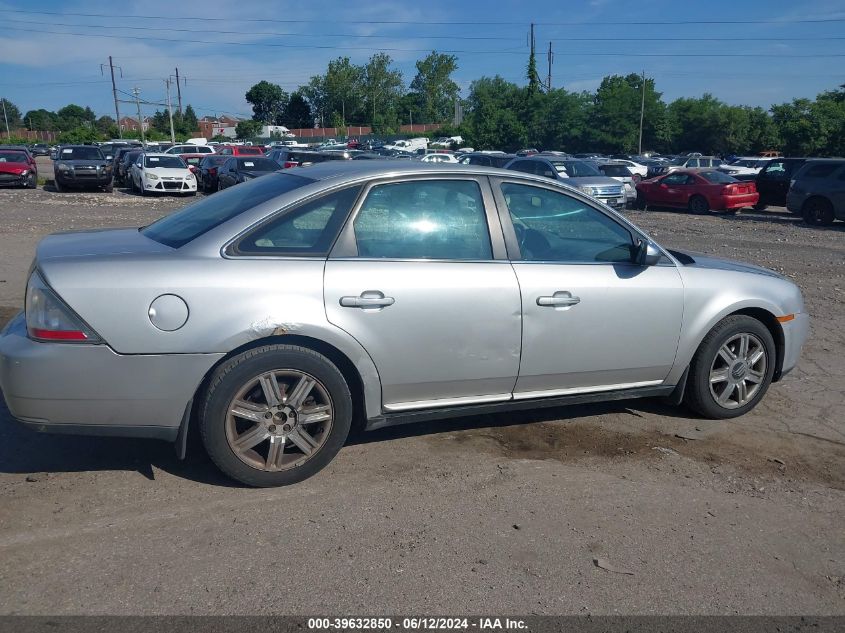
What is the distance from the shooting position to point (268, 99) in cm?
13162

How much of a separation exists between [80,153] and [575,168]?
56.0 ft

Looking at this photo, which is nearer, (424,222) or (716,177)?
(424,222)

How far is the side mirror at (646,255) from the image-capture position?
4.86m

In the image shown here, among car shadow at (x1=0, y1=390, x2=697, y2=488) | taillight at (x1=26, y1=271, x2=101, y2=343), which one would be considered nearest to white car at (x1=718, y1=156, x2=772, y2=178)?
car shadow at (x1=0, y1=390, x2=697, y2=488)

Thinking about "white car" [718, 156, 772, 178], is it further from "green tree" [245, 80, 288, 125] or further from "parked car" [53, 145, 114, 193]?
"green tree" [245, 80, 288, 125]

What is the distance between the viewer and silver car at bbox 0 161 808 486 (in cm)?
384

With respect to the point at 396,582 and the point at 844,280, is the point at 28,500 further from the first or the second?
the point at 844,280

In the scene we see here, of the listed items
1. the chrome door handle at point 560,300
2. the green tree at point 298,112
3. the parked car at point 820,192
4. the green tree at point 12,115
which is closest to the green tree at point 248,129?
the green tree at point 298,112

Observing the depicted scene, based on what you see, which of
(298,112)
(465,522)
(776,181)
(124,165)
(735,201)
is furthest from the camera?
(298,112)

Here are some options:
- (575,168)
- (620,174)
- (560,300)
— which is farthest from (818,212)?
(560,300)

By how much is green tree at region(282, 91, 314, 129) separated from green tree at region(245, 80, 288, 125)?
7012 millimetres

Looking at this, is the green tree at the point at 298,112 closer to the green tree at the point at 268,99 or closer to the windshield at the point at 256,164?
the green tree at the point at 268,99

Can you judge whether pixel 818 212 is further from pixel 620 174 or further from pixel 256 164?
pixel 256 164

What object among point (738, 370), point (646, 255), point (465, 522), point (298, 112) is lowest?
point (465, 522)
